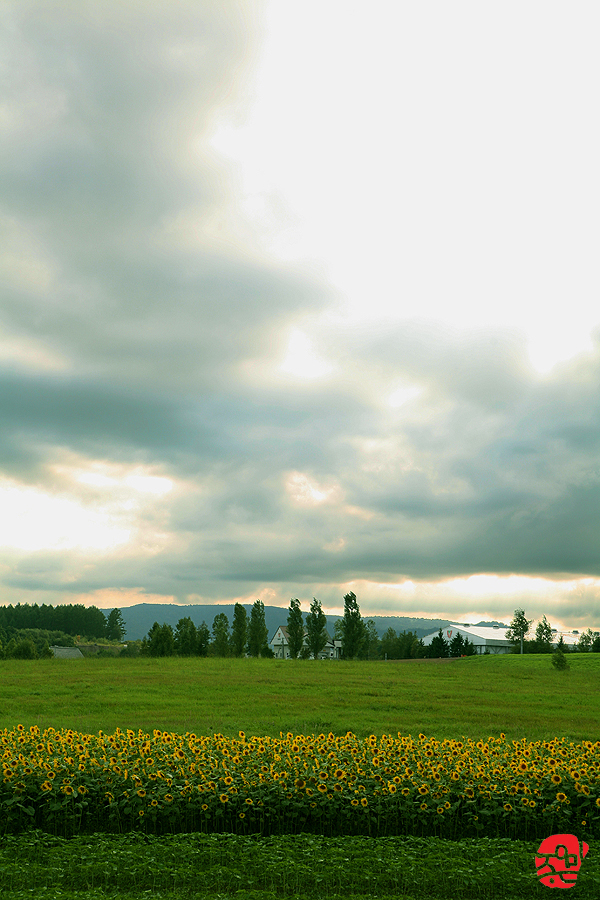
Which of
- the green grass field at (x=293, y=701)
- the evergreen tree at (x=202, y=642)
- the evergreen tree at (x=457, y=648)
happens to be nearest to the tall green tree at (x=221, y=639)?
the evergreen tree at (x=202, y=642)

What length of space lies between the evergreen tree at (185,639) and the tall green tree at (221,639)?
237 centimetres

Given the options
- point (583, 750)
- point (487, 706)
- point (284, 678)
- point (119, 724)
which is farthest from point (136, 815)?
point (284, 678)

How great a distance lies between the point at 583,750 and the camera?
10.6 m

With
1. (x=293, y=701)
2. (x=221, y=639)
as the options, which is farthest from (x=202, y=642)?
(x=293, y=701)

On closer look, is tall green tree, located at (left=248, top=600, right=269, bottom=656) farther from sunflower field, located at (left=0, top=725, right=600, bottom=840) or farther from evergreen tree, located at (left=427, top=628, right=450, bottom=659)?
sunflower field, located at (left=0, top=725, right=600, bottom=840)

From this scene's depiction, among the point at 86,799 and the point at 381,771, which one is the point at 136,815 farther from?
the point at 381,771

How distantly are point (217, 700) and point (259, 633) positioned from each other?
1697 inches

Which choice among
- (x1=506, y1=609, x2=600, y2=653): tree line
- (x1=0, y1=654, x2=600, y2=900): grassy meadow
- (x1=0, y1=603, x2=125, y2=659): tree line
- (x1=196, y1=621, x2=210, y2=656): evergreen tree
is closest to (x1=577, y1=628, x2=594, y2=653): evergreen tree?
(x1=506, y1=609, x2=600, y2=653): tree line

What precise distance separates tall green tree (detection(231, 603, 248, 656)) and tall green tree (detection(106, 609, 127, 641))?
88.0 m

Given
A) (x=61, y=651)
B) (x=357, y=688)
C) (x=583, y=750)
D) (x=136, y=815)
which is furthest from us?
(x=61, y=651)

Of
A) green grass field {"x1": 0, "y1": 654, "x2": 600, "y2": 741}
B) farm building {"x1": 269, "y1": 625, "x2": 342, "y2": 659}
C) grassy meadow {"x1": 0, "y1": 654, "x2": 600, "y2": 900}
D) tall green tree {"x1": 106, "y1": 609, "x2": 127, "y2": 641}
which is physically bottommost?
tall green tree {"x1": 106, "y1": 609, "x2": 127, "y2": 641}

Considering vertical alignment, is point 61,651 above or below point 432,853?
below

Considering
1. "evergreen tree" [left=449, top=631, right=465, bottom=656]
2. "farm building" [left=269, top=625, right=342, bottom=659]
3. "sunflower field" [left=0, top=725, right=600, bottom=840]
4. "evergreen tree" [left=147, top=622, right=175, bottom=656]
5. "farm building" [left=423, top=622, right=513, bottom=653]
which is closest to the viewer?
"sunflower field" [left=0, top=725, right=600, bottom=840]

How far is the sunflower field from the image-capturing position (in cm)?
839
